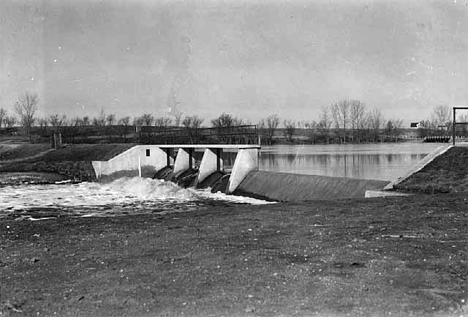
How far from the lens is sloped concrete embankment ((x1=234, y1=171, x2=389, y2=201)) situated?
16.8 meters

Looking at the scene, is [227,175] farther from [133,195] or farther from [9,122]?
[9,122]

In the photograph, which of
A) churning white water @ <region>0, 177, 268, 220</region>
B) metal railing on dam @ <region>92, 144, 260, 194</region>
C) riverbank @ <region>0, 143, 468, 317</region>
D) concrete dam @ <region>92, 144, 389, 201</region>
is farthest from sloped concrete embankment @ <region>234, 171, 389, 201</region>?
metal railing on dam @ <region>92, 144, 260, 194</region>

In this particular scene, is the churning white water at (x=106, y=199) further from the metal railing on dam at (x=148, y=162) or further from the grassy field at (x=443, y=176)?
the grassy field at (x=443, y=176)

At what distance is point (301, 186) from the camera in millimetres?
19578

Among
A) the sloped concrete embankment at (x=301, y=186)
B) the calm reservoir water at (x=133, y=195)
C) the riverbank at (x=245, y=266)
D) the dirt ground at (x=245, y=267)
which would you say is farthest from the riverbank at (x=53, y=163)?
the dirt ground at (x=245, y=267)

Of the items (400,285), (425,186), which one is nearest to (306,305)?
(400,285)

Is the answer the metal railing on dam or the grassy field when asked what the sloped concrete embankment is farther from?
the metal railing on dam

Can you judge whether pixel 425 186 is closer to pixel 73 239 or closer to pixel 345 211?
pixel 345 211

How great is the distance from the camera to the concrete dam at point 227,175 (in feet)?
59.2

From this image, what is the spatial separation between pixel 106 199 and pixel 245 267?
1926 cm

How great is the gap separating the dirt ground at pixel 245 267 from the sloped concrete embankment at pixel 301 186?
25.9ft

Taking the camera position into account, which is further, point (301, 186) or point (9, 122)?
point (9, 122)

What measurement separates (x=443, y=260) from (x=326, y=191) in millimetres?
12838

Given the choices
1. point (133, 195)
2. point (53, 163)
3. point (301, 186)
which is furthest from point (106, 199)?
point (53, 163)
